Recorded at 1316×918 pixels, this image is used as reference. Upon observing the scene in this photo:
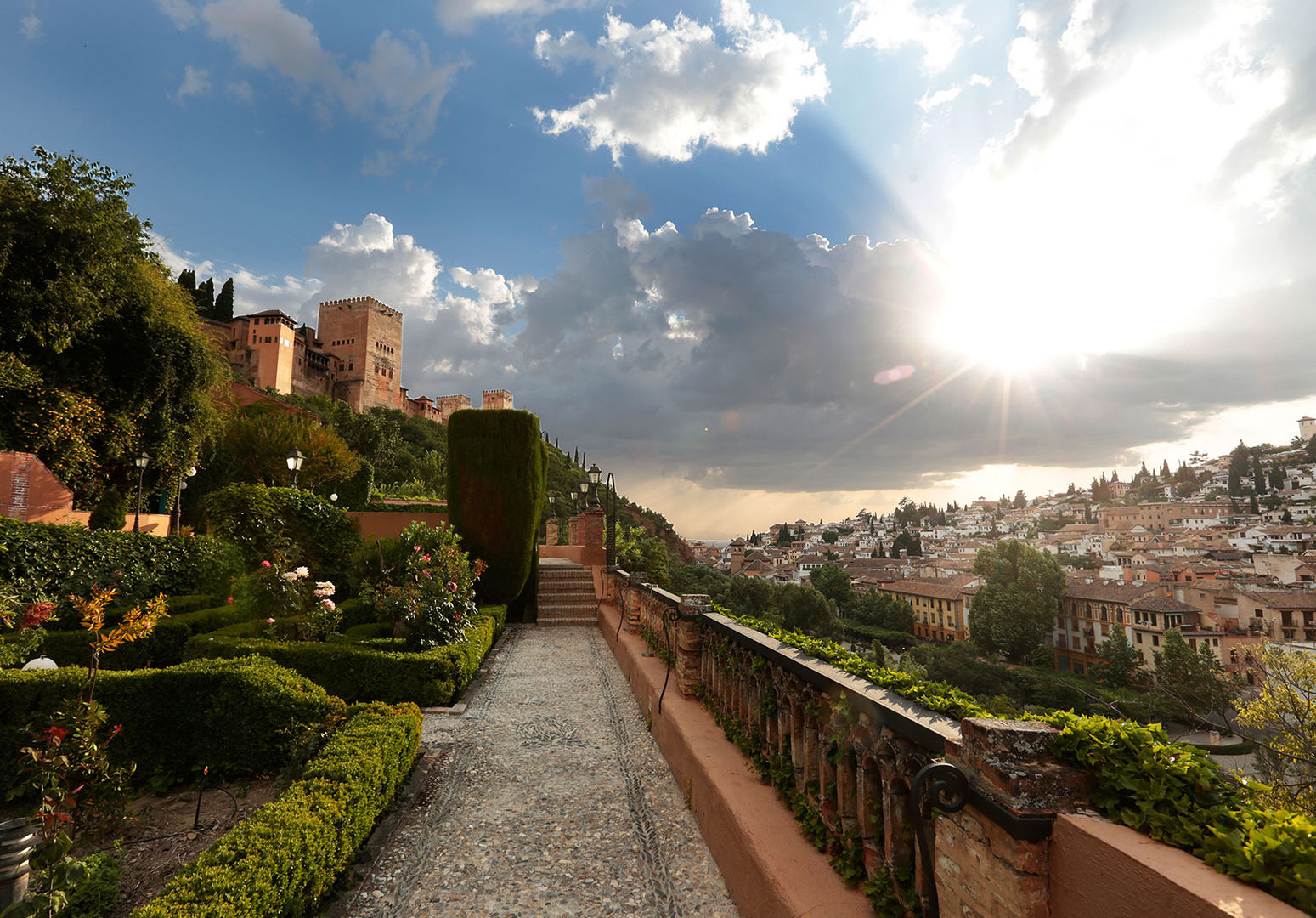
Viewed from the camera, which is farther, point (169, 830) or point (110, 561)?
point (110, 561)

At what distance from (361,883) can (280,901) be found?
2.33 feet

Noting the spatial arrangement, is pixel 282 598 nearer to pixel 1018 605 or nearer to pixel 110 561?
pixel 110 561

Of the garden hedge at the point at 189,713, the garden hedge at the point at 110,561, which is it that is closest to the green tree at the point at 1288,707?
the garden hedge at the point at 189,713

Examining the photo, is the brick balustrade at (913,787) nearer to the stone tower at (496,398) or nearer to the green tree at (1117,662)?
the green tree at (1117,662)

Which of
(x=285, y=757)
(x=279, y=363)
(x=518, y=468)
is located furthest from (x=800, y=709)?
(x=279, y=363)

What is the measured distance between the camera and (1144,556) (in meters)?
43.3

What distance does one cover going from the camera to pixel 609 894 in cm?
290

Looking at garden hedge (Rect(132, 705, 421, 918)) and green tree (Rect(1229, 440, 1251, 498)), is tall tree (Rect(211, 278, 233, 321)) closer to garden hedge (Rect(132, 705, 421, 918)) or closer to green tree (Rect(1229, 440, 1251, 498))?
garden hedge (Rect(132, 705, 421, 918))

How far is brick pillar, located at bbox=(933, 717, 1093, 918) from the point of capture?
4.23ft

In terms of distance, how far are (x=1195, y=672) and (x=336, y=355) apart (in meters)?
66.5

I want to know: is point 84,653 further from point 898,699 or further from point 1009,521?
point 1009,521

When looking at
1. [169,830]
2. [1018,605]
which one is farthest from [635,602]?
[1018,605]

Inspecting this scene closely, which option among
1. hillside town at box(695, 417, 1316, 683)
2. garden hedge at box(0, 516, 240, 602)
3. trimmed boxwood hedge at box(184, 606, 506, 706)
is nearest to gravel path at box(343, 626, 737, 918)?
trimmed boxwood hedge at box(184, 606, 506, 706)

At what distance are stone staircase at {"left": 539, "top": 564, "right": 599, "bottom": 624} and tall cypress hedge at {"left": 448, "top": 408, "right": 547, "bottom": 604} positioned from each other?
1.07m
